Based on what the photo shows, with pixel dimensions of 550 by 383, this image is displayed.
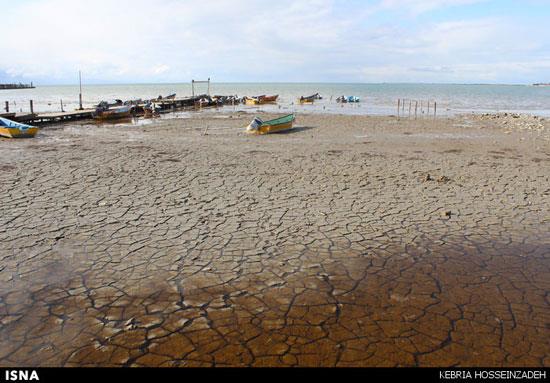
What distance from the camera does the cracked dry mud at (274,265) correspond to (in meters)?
4.27

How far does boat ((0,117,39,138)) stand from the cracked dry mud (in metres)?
8.76

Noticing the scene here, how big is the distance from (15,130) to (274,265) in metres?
20.1

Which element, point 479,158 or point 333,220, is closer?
point 333,220

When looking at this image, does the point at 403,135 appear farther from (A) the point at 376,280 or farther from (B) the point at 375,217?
(A) the point at 376,280

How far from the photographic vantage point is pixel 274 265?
6246mm

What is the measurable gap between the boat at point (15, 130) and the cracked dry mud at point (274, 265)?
28.7ft

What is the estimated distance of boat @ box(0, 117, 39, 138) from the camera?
20094 mm

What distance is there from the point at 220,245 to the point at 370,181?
19.8 ft

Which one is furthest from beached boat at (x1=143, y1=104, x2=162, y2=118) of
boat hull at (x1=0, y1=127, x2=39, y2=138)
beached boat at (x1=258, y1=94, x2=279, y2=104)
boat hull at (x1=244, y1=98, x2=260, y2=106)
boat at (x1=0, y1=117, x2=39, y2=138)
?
beached boat at (x1=258, y1=94, x2=279, y2=104)

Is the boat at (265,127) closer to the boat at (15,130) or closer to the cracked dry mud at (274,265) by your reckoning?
the cracked dry mud at (274,265)

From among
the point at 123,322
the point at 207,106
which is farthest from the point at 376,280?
the point at 207,106

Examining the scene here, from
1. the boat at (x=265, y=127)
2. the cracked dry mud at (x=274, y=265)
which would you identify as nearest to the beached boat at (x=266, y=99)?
the boat at (x=265, y=127)

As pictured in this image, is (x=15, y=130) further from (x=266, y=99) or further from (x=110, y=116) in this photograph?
(x=266, y=99)

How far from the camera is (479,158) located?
14930 mm
